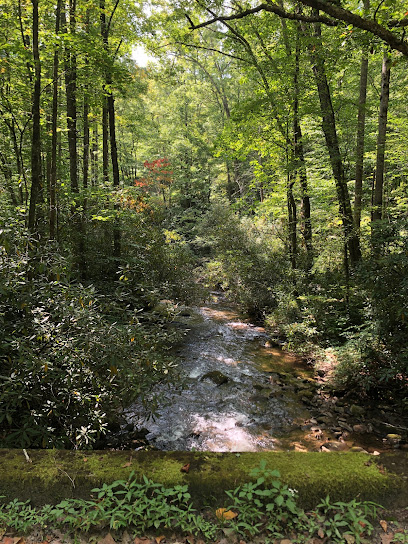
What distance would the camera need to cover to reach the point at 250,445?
4551mm

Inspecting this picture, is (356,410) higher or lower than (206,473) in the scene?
lower

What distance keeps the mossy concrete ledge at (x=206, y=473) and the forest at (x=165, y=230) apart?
62 cm

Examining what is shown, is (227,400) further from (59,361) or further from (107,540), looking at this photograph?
(107,540)

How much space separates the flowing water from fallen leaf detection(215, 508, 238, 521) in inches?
55.8

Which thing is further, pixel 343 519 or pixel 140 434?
pixel 140 434

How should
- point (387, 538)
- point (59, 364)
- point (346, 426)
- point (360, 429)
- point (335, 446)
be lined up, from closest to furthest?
point (387, 538) < point (59, 364) < point (335, 446) < point (360, 429) < point (346, 426)

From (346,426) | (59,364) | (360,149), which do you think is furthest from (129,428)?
(360,149)

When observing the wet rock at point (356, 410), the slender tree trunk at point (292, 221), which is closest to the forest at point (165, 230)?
the slender tree trunk at point (292, 221)

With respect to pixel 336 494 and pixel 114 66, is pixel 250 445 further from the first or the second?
pixel 114 66

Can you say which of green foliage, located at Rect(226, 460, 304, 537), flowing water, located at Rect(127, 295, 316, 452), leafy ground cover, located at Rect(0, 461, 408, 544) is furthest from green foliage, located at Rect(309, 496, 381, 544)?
flowing water, located at Rect(127, 295, 316, 452)

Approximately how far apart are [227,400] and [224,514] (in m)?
3.69

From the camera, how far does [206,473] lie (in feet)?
8.11

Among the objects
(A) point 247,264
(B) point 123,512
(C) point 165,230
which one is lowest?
(B) point 123,512

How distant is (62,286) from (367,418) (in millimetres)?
5078
